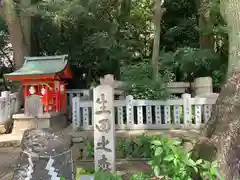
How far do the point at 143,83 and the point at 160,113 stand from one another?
1.07 m

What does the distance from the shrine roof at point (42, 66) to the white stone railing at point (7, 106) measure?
650 mm

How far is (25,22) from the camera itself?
11.4m

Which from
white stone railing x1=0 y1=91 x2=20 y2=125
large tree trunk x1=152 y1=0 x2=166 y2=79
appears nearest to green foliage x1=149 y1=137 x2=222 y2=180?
large tree trunk x1=152 y1=0 x2=166 y2=79

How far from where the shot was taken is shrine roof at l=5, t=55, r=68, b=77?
8.87 meters

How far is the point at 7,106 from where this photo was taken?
898 cm

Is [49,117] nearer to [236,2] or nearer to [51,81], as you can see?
[51,81]

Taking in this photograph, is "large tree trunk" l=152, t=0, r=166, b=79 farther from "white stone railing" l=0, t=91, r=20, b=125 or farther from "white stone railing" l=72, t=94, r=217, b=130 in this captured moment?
"white stone railing" l=0, t=91, r=20, b=125

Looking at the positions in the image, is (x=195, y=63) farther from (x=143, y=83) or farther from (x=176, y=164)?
(x=176, y=164)

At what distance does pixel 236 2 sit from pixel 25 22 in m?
8.96

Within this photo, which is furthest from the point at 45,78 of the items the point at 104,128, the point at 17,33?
the point at 104,128

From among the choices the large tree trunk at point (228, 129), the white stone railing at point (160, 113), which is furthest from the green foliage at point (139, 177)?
the white stone railing at point (160, 113)

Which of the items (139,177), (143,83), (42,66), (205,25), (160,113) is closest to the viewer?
(139,177)

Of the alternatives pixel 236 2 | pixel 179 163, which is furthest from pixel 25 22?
pixel 179 163

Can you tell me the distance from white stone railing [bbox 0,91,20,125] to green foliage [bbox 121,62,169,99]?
348 centimetres
